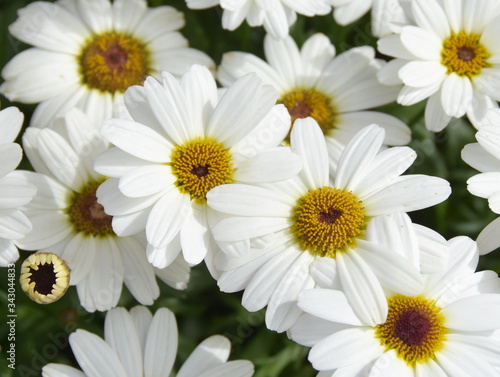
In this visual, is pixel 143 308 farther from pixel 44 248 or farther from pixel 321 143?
pixel 321 143

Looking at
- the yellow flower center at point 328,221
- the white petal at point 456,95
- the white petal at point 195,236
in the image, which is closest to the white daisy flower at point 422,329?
the yellow flower center at point 328,221

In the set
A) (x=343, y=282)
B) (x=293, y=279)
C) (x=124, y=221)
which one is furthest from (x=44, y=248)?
(x=343, y=282)

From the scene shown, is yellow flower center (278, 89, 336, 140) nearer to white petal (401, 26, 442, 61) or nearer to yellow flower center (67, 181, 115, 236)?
white petal (401, 26, 442, 61)

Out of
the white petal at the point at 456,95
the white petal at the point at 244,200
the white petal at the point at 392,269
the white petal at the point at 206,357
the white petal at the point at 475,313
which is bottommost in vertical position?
the white petal at the point at 206,357

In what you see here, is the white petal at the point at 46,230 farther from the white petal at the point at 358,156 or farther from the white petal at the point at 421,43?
the white petal at the point at 421,43

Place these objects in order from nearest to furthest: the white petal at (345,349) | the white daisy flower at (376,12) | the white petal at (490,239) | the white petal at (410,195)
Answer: the white petal at (345,349)
the white petal at (410,195)
the white petal at (490,239)
the white daisy flower at (376,12)

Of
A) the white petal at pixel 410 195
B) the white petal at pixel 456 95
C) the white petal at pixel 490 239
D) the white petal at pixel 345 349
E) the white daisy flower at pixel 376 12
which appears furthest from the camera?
the white daisy flower at pixel 376 12

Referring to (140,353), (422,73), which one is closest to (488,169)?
(422,73)
